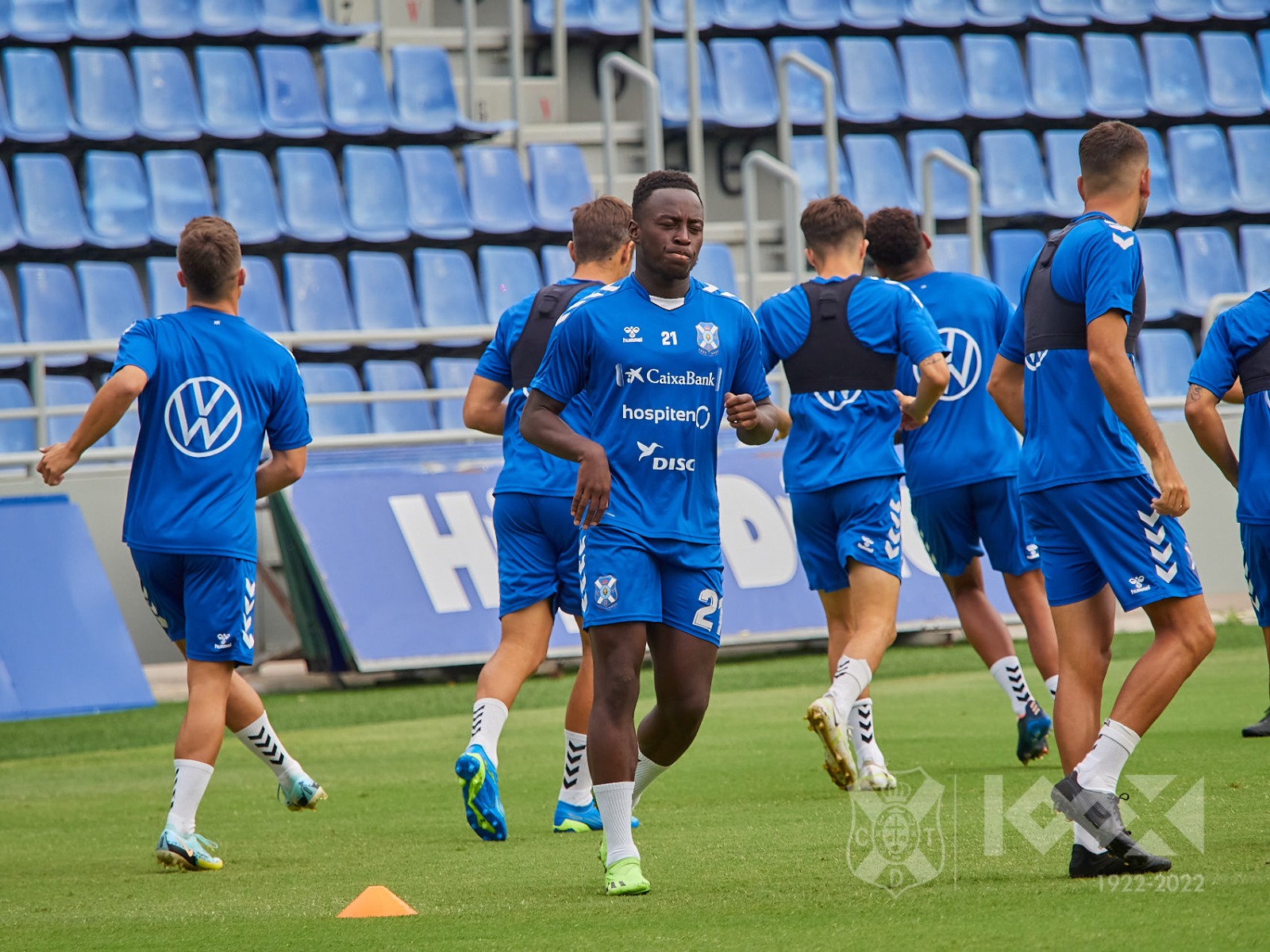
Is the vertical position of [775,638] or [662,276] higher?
[662,276]

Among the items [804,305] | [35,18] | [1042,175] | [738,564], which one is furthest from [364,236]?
[804,305]

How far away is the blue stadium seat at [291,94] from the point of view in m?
16.2

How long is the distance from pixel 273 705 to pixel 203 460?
5.38 m

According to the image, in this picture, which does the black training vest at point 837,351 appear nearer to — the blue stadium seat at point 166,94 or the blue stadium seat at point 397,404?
the blue stadium seat at point 397,404

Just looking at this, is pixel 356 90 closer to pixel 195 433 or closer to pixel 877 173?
pixel 877 173

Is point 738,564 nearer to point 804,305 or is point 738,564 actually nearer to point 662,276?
point 804,305

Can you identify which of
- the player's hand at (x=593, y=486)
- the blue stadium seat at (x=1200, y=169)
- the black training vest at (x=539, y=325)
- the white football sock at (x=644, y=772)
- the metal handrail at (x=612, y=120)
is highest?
the metal handrail at (x=612, y=120)

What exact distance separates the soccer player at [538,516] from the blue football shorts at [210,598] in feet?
2.91

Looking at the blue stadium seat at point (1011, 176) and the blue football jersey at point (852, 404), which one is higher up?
the blue stadium seat at point (1011, 176)

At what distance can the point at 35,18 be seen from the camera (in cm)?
1608

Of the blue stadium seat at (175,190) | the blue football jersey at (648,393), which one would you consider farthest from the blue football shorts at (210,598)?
the blue stadium seat at (175,190)

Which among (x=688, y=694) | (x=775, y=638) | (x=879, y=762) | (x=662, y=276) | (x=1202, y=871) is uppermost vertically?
(x=662, y=276)

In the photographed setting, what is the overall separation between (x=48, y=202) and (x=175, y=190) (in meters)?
1.07

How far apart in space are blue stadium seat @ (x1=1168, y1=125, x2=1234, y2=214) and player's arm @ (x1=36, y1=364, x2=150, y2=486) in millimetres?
15477
